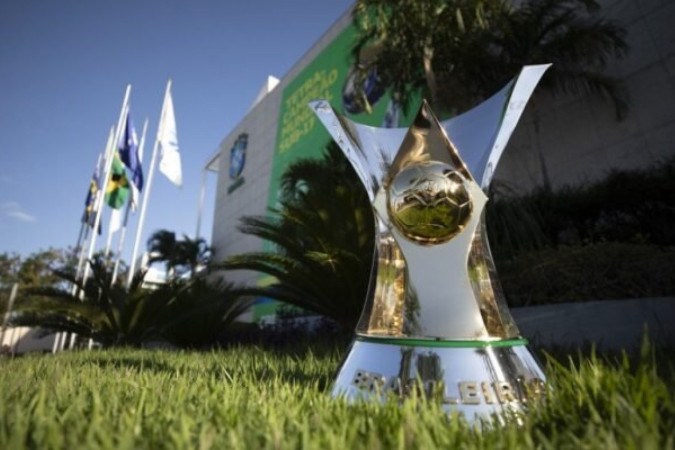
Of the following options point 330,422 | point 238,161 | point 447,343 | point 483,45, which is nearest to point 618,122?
point 483,45

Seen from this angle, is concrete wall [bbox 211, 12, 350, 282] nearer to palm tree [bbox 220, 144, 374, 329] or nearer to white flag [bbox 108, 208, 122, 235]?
white flag [bbox 108, 208, 122, 235]

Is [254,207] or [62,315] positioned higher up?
[254,207]

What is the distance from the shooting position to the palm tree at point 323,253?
5.06 m

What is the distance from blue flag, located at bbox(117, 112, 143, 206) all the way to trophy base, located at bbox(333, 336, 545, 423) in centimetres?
1255

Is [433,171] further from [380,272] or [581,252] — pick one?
[581,252]

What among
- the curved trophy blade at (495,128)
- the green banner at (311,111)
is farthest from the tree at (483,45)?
the curved trophy blade at (495,128)

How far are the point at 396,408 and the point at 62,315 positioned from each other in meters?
7.80

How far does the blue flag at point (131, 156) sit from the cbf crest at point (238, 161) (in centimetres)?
1674

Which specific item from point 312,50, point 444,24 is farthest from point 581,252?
point 312,50

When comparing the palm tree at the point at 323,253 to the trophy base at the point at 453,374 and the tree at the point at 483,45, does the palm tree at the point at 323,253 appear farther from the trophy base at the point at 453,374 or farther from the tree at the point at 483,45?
the tree at the point at 483,45

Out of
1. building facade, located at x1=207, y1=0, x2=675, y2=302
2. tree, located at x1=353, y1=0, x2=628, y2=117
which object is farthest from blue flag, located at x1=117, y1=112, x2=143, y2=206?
tree, located at x1=353, y1=0, x2=628, y2=117

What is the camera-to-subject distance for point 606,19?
10047 millimetres

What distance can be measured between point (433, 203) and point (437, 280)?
0.29 metres

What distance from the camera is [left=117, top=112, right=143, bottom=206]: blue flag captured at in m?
11.9
